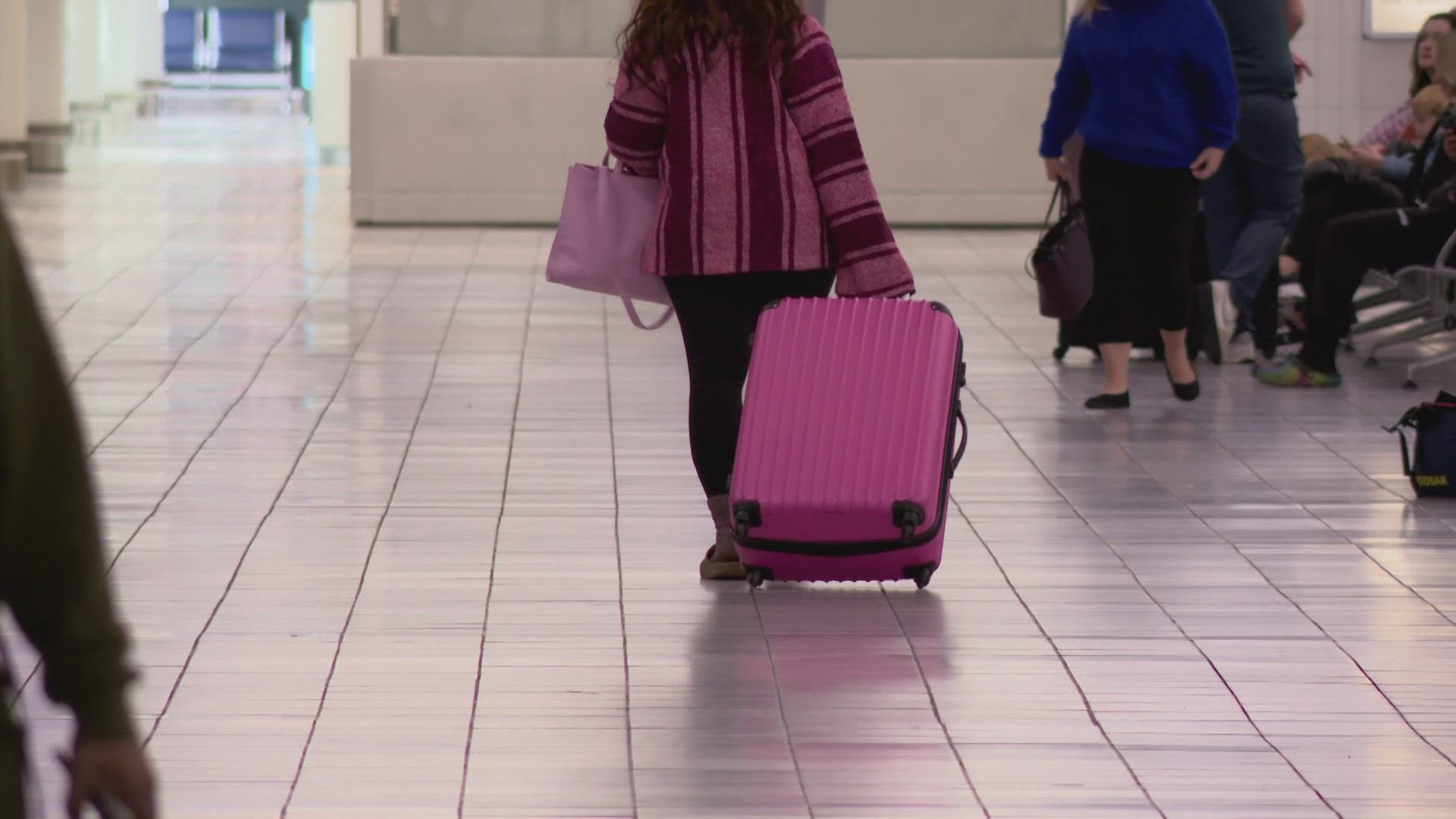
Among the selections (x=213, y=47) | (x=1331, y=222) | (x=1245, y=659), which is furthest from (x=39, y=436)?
(x=213, y=47)

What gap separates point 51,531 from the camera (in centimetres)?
139

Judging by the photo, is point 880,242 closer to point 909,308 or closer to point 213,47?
point 909,308

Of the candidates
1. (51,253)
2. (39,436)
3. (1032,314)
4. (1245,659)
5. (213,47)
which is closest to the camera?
(39,436)

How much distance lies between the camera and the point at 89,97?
84.1 ft

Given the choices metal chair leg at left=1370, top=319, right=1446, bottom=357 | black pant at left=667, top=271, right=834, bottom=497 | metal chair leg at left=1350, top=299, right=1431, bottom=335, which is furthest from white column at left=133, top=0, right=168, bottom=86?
black pant at left=667, top=271, right=834, bottom=497

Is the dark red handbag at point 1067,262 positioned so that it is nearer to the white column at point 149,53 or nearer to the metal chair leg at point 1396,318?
the metal chair leg at point 1396,318

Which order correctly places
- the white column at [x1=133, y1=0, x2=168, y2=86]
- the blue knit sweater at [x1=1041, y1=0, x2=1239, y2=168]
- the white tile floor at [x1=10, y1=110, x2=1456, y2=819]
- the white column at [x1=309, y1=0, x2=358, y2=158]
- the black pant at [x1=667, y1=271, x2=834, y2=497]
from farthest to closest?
the white column at [x1=133, y1=0, x2=168, y2=86]
the white column at [x1=309, y1=0, x2=358, y2=158]
the blue knit sweater at [x1=1041, y1=0, x2=1239, y2=168]
the black pant at [x1=667, y1=271, x2=834, y2=497]
the white tile floor at [x1=10, y1=110, x2=1456, y2=819]

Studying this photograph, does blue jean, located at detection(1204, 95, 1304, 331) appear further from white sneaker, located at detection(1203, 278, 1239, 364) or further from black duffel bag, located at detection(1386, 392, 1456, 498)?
black duffel bag, located at detection(1386, 392, 1456, 498)

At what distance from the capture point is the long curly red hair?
4.25m

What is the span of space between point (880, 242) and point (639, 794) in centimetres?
155

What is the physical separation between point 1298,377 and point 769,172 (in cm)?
364

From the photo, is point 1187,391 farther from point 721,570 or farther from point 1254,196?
point 721,570

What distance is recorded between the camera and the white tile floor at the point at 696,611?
326 centimetres

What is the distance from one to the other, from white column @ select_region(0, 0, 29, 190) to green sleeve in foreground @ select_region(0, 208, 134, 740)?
16.1 meters
